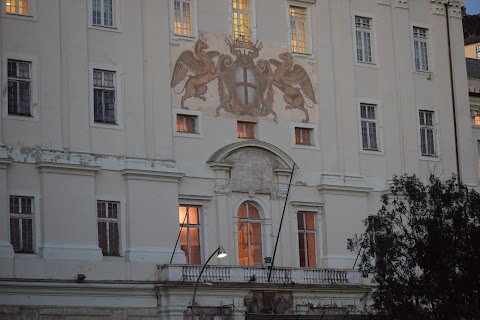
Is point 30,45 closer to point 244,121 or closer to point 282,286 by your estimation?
point 244,121

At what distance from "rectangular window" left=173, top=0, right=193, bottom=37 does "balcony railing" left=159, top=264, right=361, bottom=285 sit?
906 centimetres

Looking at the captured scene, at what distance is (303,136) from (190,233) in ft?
22.1

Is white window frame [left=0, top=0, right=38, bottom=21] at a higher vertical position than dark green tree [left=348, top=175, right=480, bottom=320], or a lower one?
higher

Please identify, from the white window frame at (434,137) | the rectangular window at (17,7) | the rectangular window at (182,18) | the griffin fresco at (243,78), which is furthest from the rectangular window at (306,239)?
the rectangular window at (17,7)

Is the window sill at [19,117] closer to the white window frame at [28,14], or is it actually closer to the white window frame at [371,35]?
the white window frame at [28,14]

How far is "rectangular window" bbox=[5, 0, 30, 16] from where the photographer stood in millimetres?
48500

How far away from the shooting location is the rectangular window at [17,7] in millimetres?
48500

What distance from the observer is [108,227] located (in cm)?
4925

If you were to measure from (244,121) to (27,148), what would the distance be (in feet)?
31.1

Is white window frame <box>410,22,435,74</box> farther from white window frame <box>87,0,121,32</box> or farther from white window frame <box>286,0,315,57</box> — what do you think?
white window frame <box>87,0,121,32</box>

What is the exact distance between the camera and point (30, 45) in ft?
159

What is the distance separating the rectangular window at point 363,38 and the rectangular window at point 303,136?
430 centimetres

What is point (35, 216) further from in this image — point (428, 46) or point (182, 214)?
point (428, 46)

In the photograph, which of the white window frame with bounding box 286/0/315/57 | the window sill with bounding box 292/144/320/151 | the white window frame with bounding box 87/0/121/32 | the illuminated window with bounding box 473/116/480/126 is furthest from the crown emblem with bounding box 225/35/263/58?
the illuminated window with bounding box 473/116/480/126
